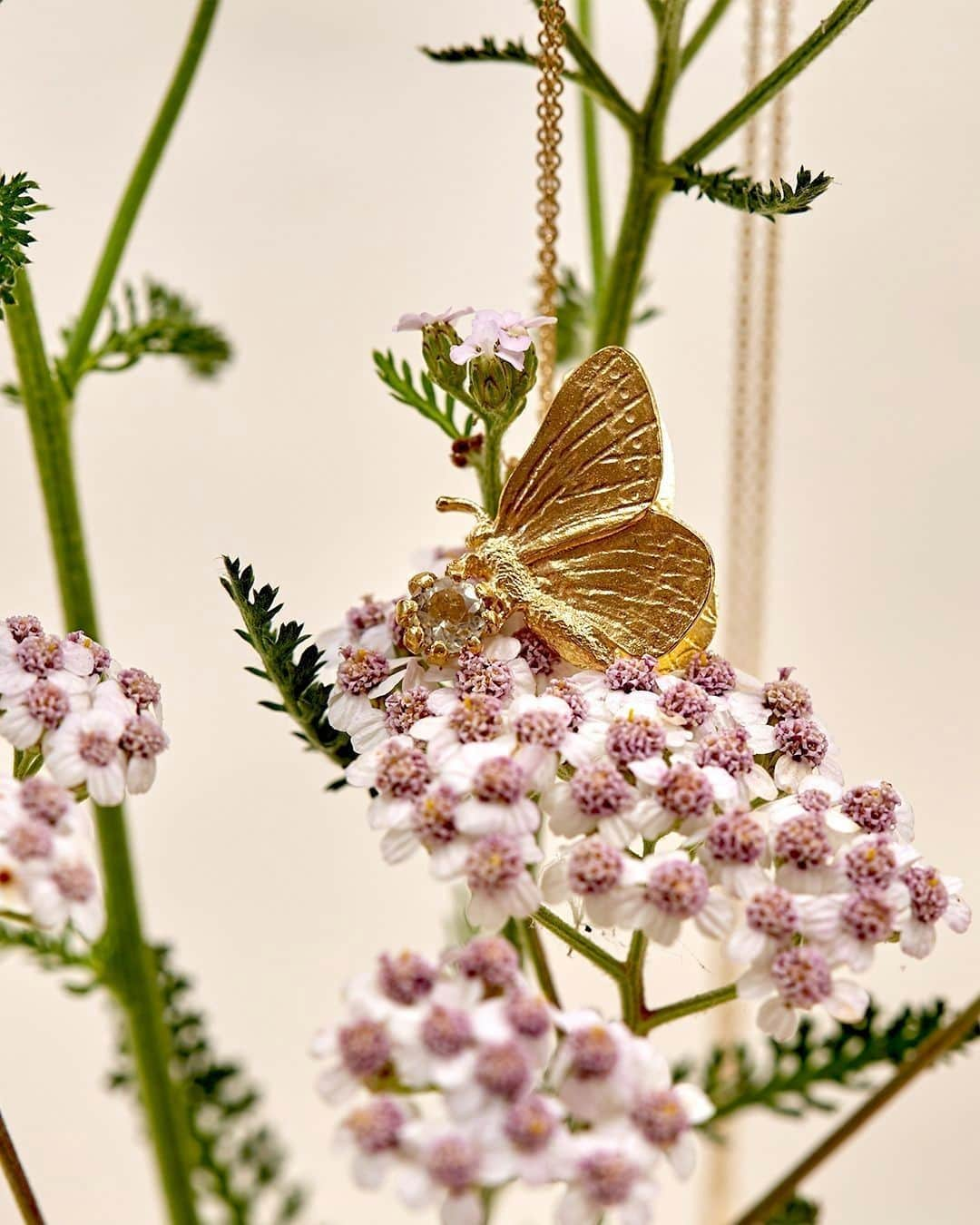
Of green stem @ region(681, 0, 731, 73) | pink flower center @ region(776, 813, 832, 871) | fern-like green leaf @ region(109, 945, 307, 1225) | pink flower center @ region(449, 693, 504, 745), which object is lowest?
fern-like green leaf @ region(109, 945, 307, 1225)

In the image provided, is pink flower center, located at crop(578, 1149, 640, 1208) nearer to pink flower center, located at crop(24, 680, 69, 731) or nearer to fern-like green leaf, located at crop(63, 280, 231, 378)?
pink flower center, located at crop(24, 680, 69, 731)

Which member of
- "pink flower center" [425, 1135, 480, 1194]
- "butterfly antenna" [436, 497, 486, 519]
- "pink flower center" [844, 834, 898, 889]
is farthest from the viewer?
"butterfly antenna" [436, 497, 486, 519]

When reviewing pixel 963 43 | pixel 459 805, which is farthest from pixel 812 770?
pixel 963 43

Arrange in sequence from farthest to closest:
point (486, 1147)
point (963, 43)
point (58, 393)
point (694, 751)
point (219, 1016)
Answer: point (219, 1016) → point (963, 43) → point (58, 393) → point (694, 751) → point (486, 1147)

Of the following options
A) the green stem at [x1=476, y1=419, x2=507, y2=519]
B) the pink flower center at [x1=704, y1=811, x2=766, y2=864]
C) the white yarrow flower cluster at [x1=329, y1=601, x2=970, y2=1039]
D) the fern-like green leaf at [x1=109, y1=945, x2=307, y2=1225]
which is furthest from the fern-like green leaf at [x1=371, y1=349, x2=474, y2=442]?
the fern-like green leaf at [x1=109, y1=945, x2=307, y2=1225]

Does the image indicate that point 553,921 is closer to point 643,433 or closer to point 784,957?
point 784,957

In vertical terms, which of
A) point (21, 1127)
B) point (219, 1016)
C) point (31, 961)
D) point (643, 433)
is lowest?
point (21, 1127)

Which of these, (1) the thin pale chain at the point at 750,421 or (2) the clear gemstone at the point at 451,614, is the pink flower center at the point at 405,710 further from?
(1) the thin pale chain at the point at 750,421
